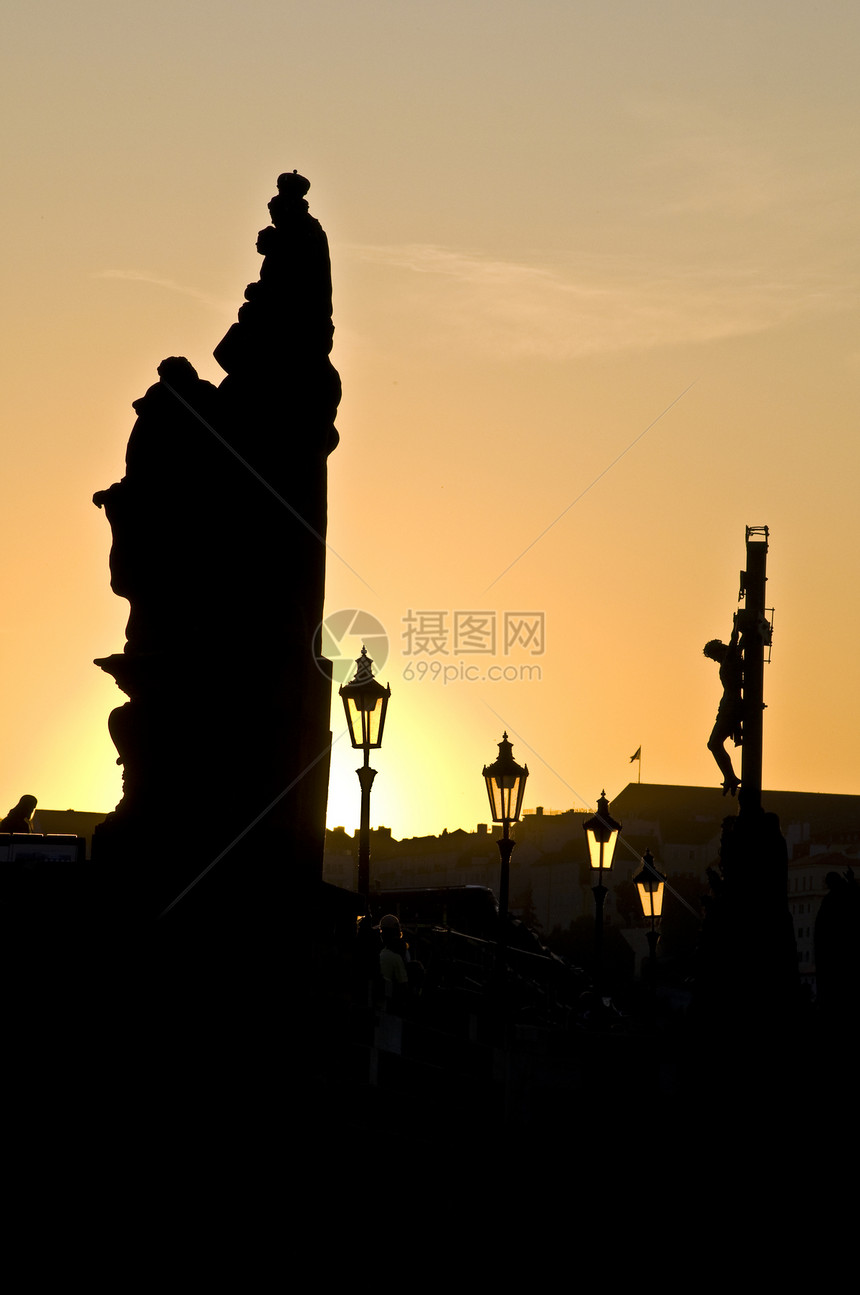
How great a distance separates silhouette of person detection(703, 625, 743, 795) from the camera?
15.6 metres

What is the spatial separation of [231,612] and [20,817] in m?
3.77

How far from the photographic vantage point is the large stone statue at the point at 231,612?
36.1 feet

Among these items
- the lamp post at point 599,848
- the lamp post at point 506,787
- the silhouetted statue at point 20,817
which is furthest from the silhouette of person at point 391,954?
the lamp post at point 599,848

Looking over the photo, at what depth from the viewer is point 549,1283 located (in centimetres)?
1387

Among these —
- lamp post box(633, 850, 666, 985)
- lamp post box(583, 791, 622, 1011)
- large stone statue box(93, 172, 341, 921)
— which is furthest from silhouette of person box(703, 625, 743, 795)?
lamp post box(633, 850, 666, 985)

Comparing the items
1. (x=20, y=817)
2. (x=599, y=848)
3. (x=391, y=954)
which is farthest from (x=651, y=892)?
(x=20, y=817)

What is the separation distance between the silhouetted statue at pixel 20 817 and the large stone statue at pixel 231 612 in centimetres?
319

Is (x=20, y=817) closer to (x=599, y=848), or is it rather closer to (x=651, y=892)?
(x=599, y=848)

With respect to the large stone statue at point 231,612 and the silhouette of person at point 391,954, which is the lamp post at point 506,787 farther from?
the large stone statue at point 231,612

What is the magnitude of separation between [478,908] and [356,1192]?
11.4 metres

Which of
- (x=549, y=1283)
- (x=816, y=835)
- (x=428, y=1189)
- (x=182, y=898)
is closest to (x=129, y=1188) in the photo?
(x=182, y=898)

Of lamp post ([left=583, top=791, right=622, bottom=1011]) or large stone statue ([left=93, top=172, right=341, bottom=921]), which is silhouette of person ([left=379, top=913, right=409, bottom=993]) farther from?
lamp post ([left=583, top=791, right=622, bottom=1011])

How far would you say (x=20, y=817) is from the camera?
14172 mm

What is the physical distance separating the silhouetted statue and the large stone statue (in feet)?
10.5
